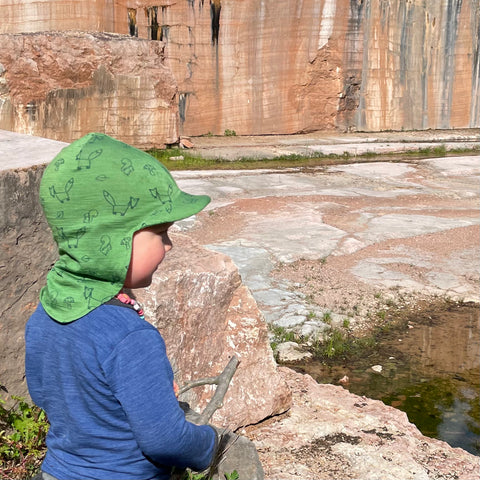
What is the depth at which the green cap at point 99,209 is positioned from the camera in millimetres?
1228

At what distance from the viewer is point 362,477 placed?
238cm

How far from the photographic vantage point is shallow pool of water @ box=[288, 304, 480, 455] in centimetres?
332

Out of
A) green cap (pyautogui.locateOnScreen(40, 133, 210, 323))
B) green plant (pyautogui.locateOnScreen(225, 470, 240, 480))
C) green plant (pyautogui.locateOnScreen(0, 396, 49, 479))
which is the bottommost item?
green plant (pyautogui.locateOnScreen(0, 396, 49, 479))

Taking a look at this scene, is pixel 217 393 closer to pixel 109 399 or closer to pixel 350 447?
pixel 109 399

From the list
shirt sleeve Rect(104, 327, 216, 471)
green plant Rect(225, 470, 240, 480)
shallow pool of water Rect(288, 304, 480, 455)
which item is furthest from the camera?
shallow pool of water Rect(288, 304, 480, 455)

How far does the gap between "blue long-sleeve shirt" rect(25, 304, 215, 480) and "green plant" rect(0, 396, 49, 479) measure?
31.0 inches

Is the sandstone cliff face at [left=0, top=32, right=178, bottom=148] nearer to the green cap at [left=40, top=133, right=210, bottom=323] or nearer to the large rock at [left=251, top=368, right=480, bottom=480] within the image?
the large rock at [left=251, top=368, right=480, bottom=480]

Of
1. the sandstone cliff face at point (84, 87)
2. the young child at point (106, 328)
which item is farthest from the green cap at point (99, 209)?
the sandstone cliff face at point (84, 87)

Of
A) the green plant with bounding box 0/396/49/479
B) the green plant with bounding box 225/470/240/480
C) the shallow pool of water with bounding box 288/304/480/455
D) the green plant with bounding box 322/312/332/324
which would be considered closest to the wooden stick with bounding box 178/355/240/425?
the green plant with bounding box 225/470/240/480

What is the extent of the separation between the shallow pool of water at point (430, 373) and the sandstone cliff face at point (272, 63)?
19.0 feet

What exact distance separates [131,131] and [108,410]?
27.0 ft

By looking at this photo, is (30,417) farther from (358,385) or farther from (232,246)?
(232,246)

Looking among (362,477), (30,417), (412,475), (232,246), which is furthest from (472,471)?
(232,246)

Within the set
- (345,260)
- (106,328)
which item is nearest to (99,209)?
(106,328)
